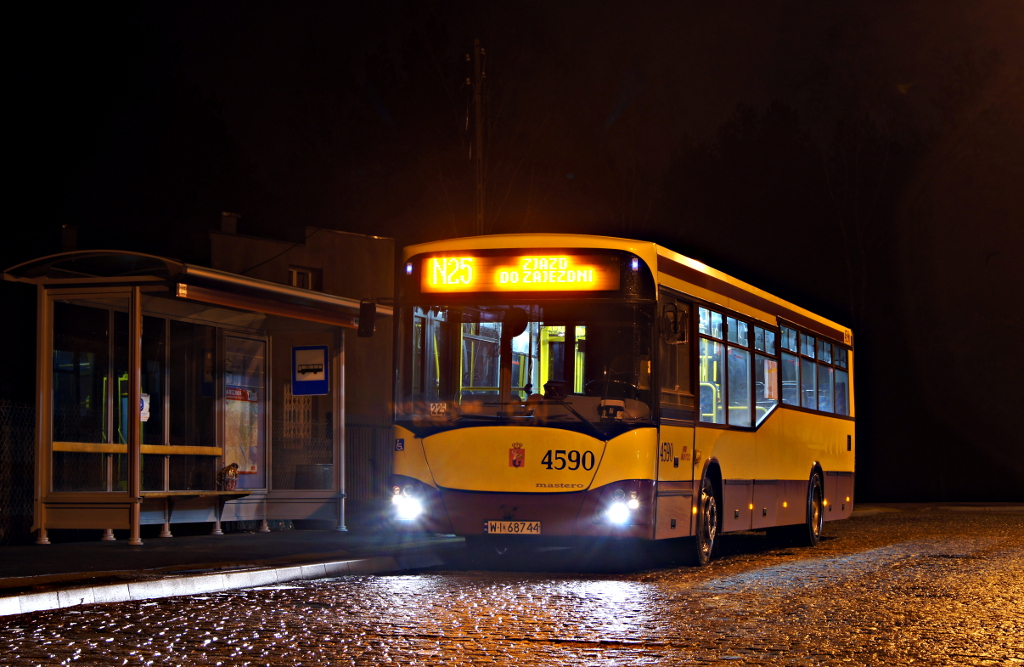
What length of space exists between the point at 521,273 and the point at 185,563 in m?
4.50

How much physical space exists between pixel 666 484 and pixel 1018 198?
32.0 meters

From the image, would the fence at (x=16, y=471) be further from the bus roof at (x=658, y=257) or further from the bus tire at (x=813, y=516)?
the bus tire at (x=813, y=516)

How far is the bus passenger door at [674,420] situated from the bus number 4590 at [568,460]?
727mm

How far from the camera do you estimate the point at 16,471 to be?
1680 cm

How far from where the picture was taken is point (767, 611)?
10492mm

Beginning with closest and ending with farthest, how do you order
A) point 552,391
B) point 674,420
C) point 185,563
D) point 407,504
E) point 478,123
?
point 185,563 < point 552,391 < point 674,420 < point 407,504 < point 478,123

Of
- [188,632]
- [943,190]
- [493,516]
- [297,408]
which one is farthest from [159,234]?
[188,632]

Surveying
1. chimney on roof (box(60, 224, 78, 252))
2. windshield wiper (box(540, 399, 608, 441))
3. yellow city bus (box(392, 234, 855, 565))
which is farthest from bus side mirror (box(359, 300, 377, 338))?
chimney on roof (box(60, 224, 78, 252))

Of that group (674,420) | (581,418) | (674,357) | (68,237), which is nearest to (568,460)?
(581,418)

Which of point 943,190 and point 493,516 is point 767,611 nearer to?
point 493,516

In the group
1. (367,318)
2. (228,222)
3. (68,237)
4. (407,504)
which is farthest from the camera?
(228,222)

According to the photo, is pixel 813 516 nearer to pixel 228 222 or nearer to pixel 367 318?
pixel 367 318

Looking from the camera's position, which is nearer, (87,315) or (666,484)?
(666,484)

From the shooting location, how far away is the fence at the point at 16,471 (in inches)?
654
